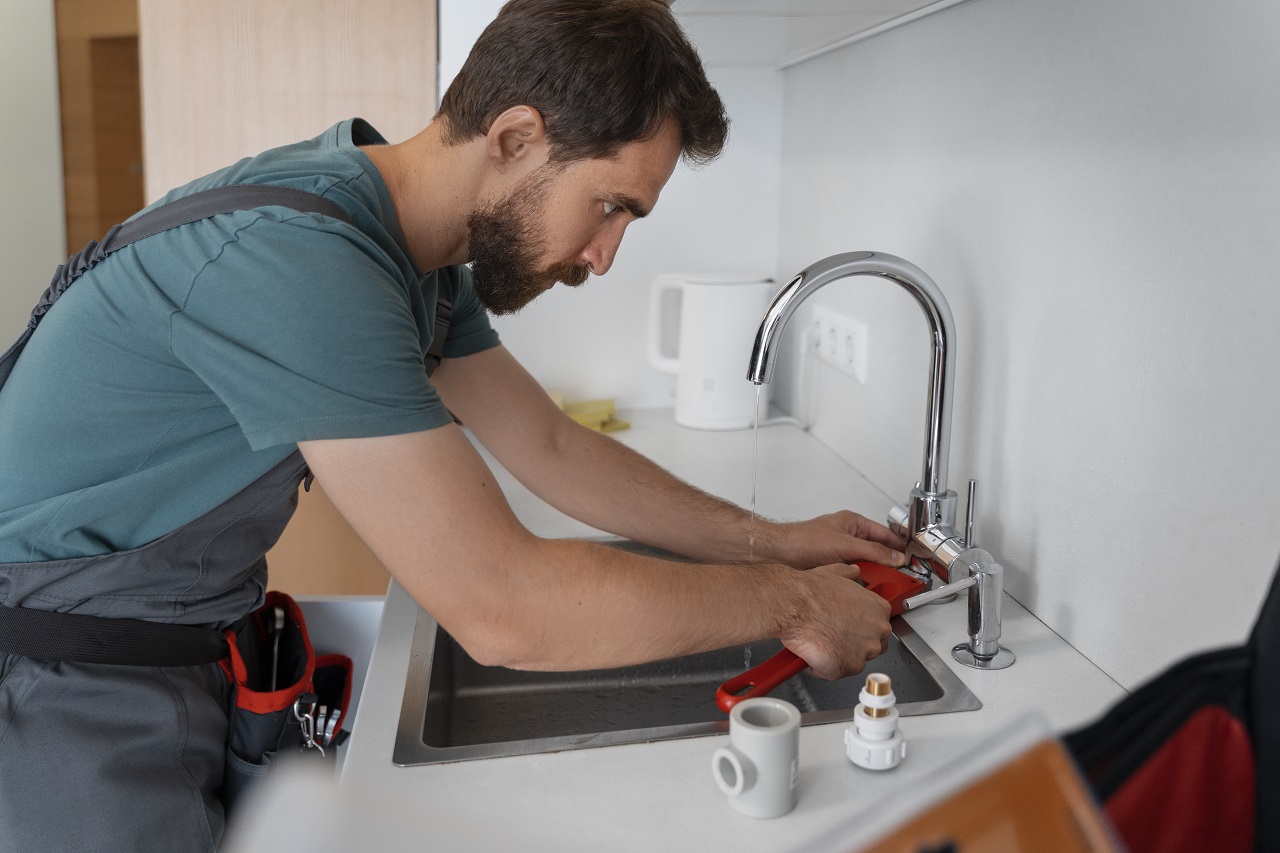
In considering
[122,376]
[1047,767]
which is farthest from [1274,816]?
[122,376]

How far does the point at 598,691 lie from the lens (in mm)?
1288

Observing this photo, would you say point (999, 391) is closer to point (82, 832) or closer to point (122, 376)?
point (122, 376)

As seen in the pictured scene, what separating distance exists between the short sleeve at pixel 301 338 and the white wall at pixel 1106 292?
615 mm

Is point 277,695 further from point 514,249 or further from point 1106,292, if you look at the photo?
point 1106,292

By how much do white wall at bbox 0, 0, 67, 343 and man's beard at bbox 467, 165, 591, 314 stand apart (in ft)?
8.11

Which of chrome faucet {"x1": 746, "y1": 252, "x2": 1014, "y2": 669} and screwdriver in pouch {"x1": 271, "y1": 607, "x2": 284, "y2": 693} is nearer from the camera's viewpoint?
chrome faucet {"x1": 746, "y1": 252, "x2": 1014, "y2": 669}

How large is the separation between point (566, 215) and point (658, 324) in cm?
93

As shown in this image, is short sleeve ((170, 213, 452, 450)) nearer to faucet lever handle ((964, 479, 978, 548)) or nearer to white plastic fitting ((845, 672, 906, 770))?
white plastic fitting ((845, 672, 906, 770))

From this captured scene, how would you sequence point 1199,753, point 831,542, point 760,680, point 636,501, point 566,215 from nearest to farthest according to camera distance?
point 1199,753
point 760,680
point 566,215
point 831,542
point 636,501

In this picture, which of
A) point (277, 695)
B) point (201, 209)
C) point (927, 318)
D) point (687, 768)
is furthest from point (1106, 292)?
point (277, 695)

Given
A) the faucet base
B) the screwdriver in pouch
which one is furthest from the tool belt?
the faucet base

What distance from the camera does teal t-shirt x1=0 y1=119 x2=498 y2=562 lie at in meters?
0.82

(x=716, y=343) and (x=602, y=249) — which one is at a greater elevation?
(x=602, y=249)

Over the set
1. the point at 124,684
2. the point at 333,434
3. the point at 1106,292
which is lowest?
the point at 124,684
